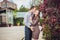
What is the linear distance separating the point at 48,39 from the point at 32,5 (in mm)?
596

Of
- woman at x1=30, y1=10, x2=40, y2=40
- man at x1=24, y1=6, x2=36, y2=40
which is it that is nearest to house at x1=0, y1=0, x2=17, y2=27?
man at x1=24, y1=6, x2=36, y2=40

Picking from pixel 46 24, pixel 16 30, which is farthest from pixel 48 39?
pixel 16 30

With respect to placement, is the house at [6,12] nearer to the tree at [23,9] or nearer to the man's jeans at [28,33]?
the tree at [23,9]

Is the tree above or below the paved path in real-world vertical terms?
above

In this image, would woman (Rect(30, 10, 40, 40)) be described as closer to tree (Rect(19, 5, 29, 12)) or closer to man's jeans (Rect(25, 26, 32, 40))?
Answer: man's jeans (Rect(25, 26, 32, 40))

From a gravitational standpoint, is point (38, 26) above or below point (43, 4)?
below

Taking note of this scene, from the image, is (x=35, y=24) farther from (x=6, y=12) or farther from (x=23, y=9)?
(x=6, y=12)

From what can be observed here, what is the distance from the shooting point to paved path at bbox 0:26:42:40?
4.30m

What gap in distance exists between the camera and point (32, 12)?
424cm

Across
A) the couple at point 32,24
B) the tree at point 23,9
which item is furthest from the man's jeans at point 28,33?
the tree at point 23,9

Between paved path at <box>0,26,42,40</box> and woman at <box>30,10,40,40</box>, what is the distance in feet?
0.33

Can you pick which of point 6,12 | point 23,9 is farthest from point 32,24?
point 6,12

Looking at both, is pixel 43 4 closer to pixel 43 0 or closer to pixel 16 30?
pixel 43 0

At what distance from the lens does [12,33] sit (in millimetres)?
4320
